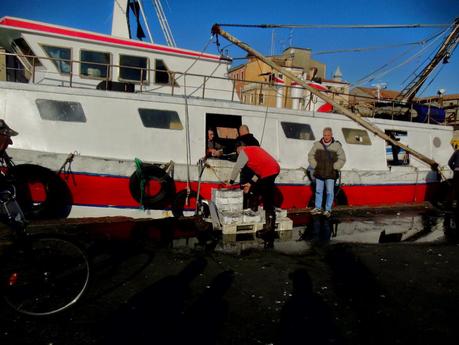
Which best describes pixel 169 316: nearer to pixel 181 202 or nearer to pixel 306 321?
pixel 306 321

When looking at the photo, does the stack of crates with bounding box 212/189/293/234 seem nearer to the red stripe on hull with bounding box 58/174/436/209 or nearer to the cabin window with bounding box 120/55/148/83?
the red stripe on hull with bounding box 58/174/436/209

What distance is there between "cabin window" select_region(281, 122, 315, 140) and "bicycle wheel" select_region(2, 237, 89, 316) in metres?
7.03

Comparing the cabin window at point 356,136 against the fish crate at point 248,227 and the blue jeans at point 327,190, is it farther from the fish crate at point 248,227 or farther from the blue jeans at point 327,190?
the fish crate at point 248,227

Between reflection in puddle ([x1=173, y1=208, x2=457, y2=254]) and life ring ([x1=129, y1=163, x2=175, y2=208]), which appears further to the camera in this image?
life ring ([x1=129, y1=163, x2=175, y2=208])

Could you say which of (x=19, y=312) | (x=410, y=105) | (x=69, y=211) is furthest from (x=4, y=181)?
(x=410, y=105)

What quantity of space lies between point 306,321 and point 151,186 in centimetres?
502

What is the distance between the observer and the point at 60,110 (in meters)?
Result: 7.88

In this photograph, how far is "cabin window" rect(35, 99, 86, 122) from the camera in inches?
306

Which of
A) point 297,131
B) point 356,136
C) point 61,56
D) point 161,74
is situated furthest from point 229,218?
point 61,56

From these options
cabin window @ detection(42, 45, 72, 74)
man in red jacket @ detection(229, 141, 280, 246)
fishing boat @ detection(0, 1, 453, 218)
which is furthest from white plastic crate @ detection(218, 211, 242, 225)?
cabin window @ detection(42, 45, 72, 74)

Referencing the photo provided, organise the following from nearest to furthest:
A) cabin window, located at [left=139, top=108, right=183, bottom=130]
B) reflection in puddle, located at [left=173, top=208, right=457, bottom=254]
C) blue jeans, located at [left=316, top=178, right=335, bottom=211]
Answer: reflection in puddle, located at [left=173, top=208, right=457, bottom=254] → cabin window, located at [left=139, top=108, right=183, bottom=130] → blue jeans, located at [left=316, top=178, right=335, bottom=211]

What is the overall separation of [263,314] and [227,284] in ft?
2.72

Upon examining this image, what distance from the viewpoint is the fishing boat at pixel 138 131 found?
25.1 feet

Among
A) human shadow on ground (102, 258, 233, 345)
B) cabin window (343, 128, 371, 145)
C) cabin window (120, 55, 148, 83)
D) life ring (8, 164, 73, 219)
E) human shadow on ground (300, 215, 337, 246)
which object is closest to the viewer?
human shadow on ground (102, 258, 233, 345)
